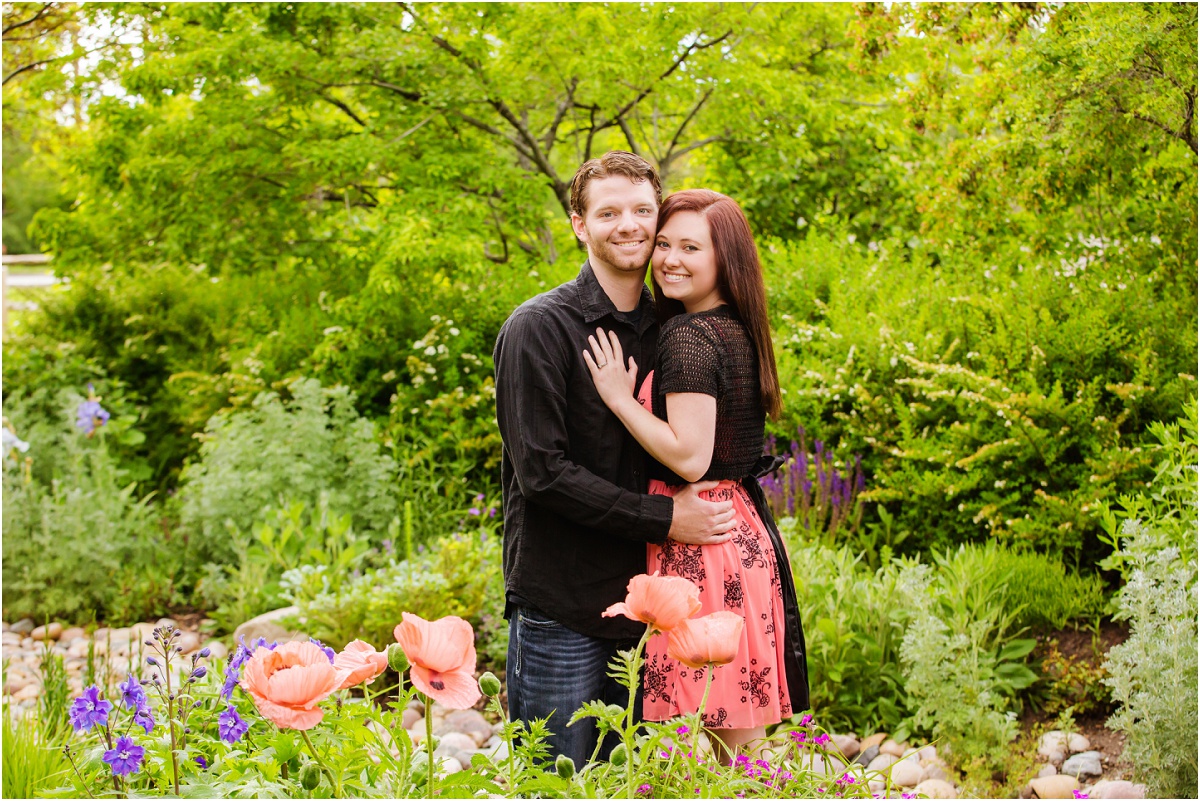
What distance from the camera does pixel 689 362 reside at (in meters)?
2.14

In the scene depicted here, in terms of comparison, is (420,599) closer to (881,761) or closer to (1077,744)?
(881,761)

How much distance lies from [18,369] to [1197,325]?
23.5 feet

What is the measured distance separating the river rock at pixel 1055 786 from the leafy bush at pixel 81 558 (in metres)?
4.00

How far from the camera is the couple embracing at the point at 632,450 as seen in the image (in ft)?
6.95

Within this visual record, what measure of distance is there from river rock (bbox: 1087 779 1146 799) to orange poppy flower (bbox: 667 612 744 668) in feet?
6.78

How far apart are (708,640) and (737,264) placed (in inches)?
40.9

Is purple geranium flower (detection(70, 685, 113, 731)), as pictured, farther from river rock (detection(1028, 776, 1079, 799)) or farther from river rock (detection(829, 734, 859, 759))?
river rock (detection(1028, 776, 1079, 799))

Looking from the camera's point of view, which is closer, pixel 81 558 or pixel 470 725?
pixel 470 725

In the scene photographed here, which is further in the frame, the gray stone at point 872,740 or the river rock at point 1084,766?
the gray stone at point 872,740

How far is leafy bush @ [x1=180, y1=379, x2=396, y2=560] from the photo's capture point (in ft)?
16.3

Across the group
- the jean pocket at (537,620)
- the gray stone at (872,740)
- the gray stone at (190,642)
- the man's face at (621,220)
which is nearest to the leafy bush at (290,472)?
the gray stone at (190,642)

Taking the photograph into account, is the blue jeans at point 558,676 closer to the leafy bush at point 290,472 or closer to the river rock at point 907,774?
the river rock at point 907,774

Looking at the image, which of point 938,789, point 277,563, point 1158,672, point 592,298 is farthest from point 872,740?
point 277,563

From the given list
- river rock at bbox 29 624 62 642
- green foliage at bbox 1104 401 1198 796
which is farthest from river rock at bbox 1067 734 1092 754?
river rock at bbox 29 624 62 642
